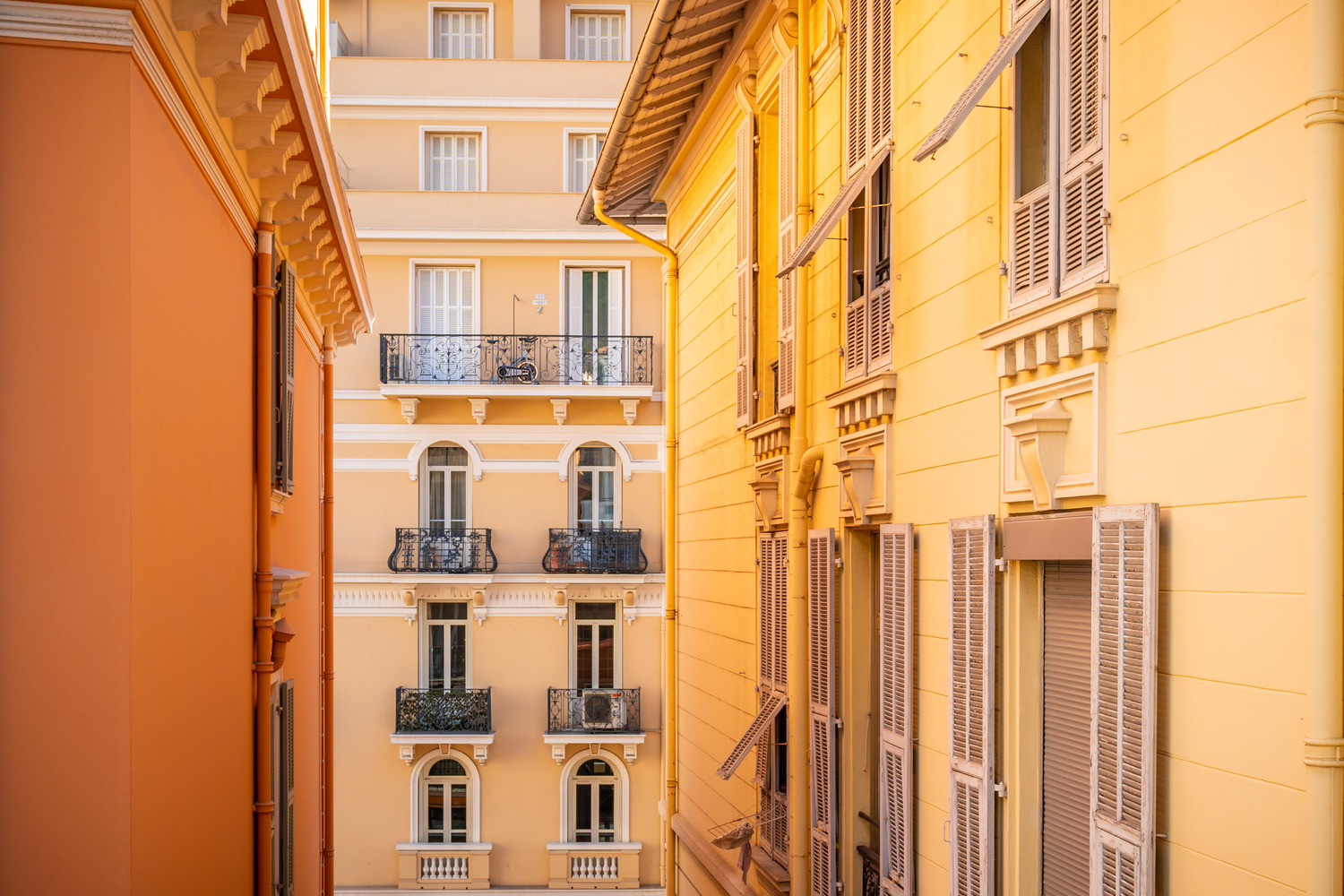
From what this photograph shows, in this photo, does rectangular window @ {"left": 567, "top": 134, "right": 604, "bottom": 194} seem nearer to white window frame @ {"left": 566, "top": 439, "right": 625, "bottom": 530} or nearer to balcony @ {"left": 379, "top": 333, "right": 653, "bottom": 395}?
balcony @ {"left": 379, "top": 333, "right": 653, "bottom": 395}

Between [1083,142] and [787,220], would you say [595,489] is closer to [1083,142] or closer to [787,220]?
[787,220]

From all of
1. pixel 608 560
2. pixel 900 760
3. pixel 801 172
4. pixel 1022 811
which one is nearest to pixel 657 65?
pixel 801 172

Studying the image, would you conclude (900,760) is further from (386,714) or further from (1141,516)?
(386,714)

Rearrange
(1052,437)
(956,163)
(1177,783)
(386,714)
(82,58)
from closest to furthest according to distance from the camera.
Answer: (1177,783)
(82,58)
(1052,437)
(956,163)
(386,714)

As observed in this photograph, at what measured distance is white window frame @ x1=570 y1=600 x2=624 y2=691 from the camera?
23.2m

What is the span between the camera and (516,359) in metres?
23.7

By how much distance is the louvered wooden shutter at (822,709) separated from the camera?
28.2 ft

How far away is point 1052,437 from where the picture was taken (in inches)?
205

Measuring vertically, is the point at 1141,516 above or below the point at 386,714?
above

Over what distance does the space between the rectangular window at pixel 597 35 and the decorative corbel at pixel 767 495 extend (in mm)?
16410

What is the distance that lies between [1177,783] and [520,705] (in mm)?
19436

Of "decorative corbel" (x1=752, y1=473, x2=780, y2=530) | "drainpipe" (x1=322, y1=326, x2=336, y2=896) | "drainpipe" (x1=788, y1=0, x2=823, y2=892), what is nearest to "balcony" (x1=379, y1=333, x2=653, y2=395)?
"drainpipe" (x1=322, y1=326, x2=336, y2=896)

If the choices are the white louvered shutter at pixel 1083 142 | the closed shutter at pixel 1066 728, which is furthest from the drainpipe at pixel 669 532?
the white louvered shutter at pixel 1083 142

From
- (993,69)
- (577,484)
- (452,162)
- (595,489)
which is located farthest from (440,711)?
(993,69)
